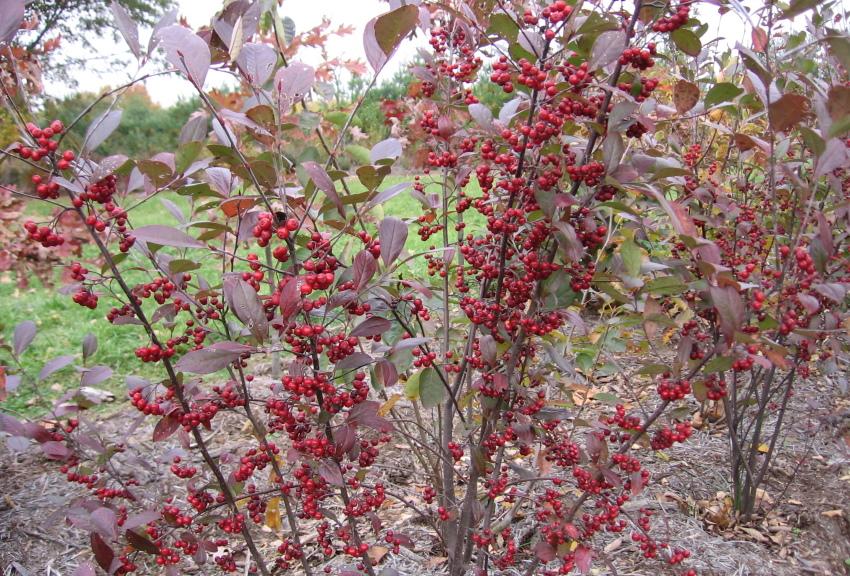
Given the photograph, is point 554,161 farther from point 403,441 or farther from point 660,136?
point 660,136

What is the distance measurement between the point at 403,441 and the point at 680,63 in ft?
8.45

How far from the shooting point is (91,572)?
4.13 ft

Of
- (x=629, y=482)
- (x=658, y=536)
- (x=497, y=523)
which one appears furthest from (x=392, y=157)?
(x=658, y=536)

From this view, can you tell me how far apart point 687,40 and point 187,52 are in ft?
3.52

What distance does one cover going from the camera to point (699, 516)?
254cm

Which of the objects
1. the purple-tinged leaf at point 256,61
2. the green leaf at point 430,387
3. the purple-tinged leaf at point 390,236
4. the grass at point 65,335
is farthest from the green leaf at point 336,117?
the grass at point 65,335

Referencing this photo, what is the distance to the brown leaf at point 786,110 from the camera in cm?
117

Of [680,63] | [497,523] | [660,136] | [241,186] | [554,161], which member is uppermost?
[680,63]

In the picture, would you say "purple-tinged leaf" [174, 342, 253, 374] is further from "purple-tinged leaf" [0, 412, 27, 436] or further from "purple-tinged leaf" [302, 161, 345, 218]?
"purple-tinged leaf" [0, 412, 27, 436]

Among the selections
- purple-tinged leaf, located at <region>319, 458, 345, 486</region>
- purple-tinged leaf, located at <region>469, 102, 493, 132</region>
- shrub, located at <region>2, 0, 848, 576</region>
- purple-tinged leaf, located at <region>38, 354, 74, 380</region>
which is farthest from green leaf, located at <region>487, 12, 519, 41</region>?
purple-tinged leaf, located at <region>38, 354, 74, 380</region>

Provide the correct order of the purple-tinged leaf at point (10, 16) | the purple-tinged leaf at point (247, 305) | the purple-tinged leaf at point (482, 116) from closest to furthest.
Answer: the purple-tinged leaf at point (10, 16) < the purple-tinged leaf at point (247, 305) < the purple-tinged leaf at point (482, 116)

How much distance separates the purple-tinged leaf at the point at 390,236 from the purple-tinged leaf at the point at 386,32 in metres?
0.33

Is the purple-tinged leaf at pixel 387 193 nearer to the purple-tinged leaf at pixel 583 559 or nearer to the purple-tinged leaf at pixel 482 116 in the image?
the purple-tinged leaf at pixel 482 116

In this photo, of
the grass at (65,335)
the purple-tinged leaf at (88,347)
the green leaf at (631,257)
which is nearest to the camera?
the green leaf at (631,257)
